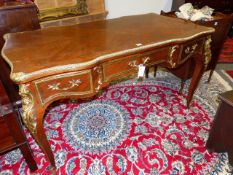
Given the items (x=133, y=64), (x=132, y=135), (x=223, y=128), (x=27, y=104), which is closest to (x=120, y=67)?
(x=133, y=64)

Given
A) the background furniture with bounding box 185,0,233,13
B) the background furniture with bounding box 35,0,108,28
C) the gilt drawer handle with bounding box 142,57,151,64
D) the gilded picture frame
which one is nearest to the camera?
the gilt drawer handle with bounding box 142,57,151,64

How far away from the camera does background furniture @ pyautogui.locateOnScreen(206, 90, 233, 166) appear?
134 cm

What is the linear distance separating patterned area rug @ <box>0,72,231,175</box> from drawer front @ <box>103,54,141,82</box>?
69 cm

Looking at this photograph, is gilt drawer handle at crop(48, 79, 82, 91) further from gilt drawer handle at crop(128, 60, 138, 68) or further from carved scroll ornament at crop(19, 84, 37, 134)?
gilt drawer handle at crop(128, 60, 138, 68)

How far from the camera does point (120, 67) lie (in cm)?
129

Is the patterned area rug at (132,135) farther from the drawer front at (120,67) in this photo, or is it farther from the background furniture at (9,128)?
the drawer front at (120,67)

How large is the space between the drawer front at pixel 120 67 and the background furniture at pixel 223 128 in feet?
2.08

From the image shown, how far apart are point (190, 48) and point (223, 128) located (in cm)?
65

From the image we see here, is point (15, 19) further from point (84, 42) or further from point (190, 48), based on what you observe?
point (190, 48)

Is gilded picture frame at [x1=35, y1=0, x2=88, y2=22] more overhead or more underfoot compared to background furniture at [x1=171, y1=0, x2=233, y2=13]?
more overhead

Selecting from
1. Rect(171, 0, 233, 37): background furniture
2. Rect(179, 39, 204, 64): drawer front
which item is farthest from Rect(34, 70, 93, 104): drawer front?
Rect(171, 0, 233, 37): background furniture

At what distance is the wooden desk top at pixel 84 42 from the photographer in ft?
3.51

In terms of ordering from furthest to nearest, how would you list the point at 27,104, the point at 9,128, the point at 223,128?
the point at 223,128
the point at 9,128
the point at 27,104

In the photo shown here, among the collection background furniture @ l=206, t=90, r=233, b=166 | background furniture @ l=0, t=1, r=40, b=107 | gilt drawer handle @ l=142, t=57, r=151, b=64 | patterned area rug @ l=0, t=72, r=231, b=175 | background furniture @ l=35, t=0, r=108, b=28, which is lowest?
patterned area rug @ l=0, t=72, r=231, b=175
